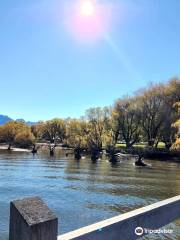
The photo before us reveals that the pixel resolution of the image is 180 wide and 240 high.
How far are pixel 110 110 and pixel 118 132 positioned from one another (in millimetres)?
7776

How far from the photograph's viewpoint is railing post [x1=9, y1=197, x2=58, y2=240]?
238 centimetres

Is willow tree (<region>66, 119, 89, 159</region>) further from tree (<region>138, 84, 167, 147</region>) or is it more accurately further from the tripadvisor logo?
the tripadvisor logo

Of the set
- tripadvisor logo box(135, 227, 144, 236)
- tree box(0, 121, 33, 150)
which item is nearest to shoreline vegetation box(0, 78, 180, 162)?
tree box(0, 121, 33, 150)

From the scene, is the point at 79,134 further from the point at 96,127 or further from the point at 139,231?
the point at 139,231

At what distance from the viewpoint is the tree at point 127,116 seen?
8562 centimetres

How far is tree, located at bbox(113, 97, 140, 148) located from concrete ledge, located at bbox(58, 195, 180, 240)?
8130 cm

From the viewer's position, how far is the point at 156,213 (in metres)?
3.64

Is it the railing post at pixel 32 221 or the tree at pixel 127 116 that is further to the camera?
the tree at pixel 127 116

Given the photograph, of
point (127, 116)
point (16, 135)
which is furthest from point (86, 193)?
point (16, 135)

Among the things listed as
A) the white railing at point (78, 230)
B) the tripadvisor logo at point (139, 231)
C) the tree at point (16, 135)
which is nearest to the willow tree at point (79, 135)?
the tree at point (16, 135)

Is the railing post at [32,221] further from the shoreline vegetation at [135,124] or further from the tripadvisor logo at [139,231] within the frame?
the shoreline vegetation at [135,124]

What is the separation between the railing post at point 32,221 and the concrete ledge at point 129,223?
0.24 meters

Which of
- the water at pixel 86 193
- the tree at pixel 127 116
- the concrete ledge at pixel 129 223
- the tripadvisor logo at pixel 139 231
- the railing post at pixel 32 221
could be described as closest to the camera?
the railing post at pixel 32 221

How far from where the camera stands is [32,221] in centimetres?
239
